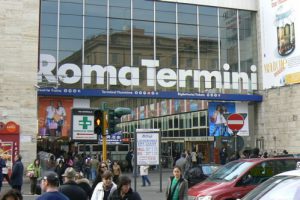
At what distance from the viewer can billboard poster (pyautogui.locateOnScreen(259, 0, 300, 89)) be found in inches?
1367

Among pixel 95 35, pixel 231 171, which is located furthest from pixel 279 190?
pixel 95 35

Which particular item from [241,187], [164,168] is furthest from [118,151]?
[241,187]

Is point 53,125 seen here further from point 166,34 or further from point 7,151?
point 166,34

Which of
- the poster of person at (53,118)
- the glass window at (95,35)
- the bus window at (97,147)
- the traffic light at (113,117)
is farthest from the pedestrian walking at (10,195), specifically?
the bus window at (97,147)

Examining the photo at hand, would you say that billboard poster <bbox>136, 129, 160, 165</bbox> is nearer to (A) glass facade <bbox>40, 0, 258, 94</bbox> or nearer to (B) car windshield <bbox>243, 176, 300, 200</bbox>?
(B) car windshield <bbox>243, 176, 300, 200</bbox>

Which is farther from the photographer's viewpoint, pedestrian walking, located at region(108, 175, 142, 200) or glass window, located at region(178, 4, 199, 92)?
glass window, located at region(178, 4, 199, 92)

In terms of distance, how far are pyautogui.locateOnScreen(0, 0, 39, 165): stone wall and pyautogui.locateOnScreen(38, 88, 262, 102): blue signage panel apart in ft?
8.42

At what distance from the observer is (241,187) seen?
1196 cm

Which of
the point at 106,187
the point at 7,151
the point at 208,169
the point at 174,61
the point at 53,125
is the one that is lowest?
the point at 208,169

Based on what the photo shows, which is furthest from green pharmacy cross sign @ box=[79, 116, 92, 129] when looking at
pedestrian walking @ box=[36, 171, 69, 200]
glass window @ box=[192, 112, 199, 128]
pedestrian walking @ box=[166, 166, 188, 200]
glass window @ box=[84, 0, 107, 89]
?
glass window @ box=[192, 112, 199, 128]

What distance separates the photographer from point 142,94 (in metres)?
34.2

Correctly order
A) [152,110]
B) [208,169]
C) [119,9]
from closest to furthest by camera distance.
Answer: [208,169]
[119,9]
[152,110]

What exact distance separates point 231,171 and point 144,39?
80.1 feet

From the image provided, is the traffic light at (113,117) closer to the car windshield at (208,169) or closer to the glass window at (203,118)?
the car windshield at (208,169)
